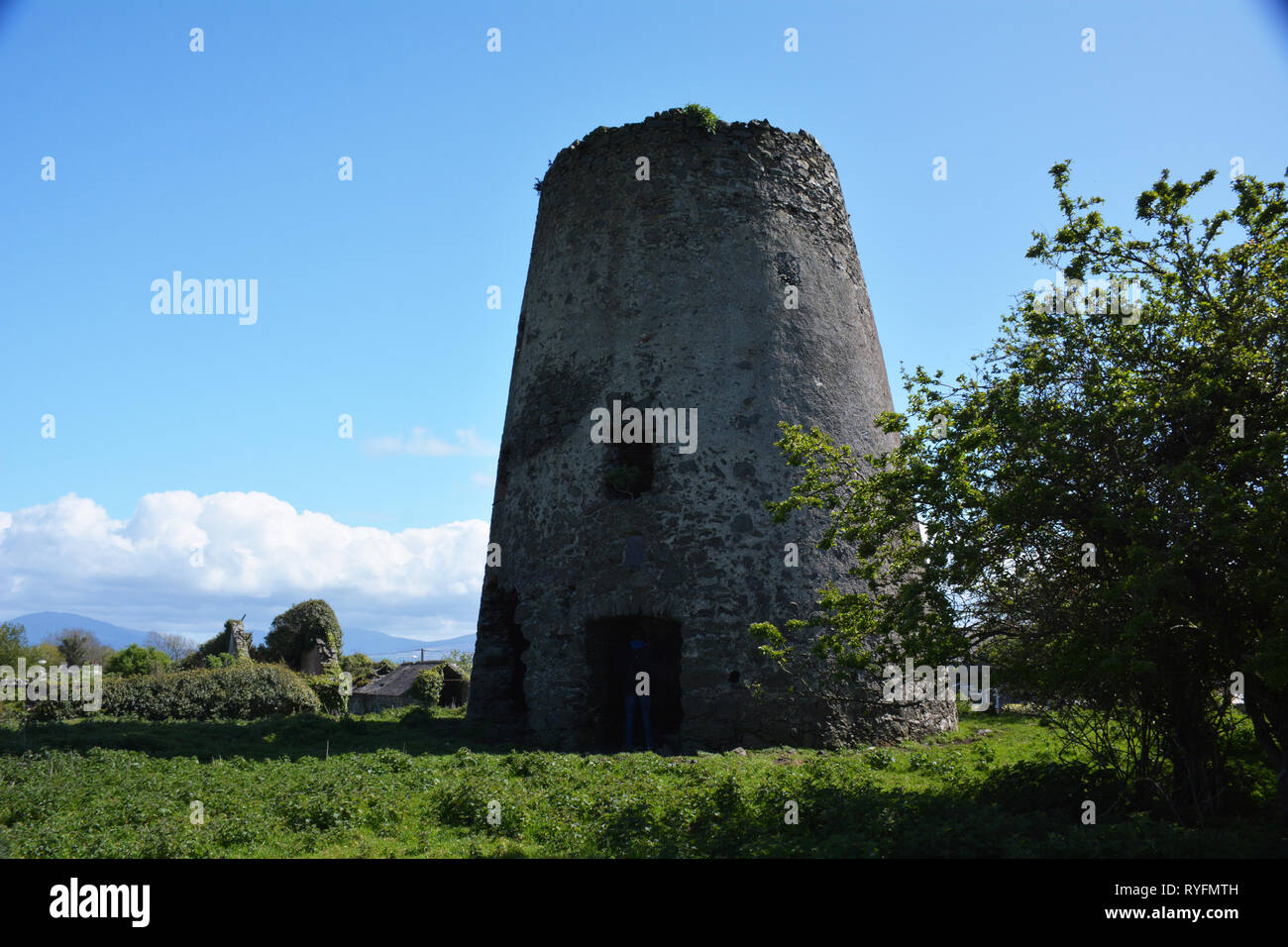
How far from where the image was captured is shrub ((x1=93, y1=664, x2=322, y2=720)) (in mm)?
17438

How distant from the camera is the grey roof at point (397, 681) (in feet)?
88.5

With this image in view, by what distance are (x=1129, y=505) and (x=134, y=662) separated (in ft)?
93.3

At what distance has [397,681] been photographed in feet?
92.1

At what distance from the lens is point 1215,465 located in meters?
7.36

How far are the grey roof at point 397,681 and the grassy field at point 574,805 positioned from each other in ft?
51.3

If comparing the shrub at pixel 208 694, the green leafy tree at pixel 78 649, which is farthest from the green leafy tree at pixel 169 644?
the shrub at pixel 208 694

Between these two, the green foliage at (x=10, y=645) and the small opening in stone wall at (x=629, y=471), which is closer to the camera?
the small opening in stone wall at (x=629, y=471)

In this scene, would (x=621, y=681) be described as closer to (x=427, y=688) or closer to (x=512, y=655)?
(x=512, y=655)

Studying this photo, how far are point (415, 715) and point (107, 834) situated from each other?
949 centimetres

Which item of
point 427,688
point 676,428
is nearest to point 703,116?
point 676,428

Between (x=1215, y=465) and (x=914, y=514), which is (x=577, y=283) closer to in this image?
(x=914, y=514)

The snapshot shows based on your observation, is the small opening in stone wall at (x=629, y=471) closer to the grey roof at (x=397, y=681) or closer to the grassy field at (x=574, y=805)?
the grassy field at (x=574, y=805)

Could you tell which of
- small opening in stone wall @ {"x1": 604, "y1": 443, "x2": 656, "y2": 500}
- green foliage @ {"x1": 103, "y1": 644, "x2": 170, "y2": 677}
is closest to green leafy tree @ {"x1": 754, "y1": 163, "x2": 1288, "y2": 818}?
small opening in stone wall @ {"x1": 604, "y1": 443, "x2": 656, "y2": 500}

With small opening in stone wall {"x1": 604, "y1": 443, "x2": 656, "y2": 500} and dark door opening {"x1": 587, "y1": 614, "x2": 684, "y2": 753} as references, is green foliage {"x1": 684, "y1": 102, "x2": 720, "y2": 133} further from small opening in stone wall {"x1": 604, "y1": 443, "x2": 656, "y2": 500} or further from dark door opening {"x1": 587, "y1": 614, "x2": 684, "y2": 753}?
dark door opening {"x1": 587, "y1": 614, "x2": 684, "y2": 753}
